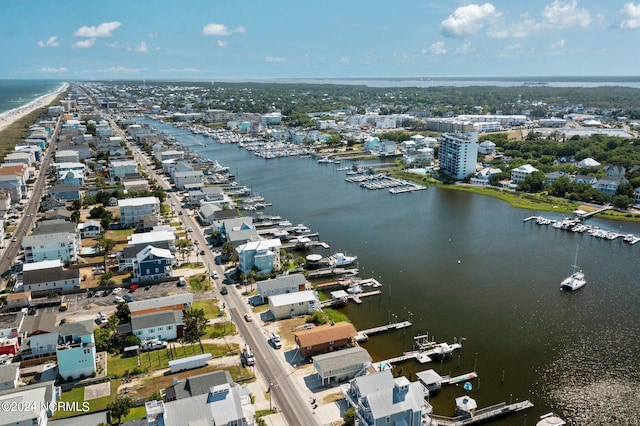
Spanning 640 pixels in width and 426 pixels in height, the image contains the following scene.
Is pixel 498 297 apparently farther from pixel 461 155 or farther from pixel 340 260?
pixel 461 155

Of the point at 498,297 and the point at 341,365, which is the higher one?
the point at 341,365

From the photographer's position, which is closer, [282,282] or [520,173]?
[282,282]

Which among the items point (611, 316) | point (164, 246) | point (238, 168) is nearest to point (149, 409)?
point (164, 246)

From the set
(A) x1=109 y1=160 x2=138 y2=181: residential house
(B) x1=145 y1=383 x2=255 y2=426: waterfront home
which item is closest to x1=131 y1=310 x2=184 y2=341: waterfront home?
(B) x1=145 y1=383 x2=255 y2=426: waterfront home

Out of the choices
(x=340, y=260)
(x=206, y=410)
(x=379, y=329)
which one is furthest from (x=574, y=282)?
(x=206, y=410)

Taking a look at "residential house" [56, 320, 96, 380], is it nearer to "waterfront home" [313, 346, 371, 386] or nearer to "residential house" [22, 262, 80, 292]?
"residential house" [22, 262, 80, 292]

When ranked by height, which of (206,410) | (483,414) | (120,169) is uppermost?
(120,169)

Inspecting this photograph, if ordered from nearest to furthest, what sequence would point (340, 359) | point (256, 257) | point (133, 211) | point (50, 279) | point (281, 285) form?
Result: point (340, 359)
point (281, 285)
point (50, 279)
point (256, 257)
point (133, 211)

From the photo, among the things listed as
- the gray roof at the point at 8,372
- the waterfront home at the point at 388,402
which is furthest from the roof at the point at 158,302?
the waterfront home at the point at 388,402
